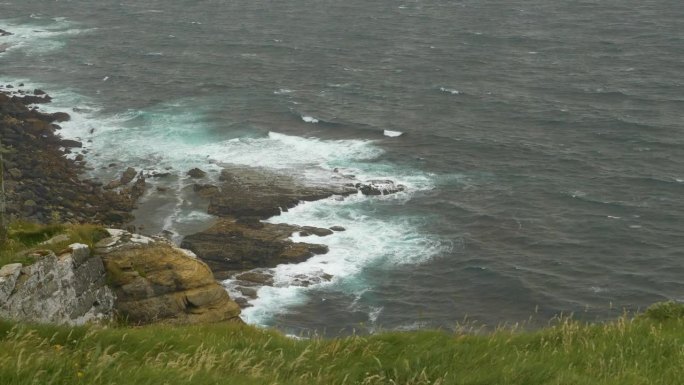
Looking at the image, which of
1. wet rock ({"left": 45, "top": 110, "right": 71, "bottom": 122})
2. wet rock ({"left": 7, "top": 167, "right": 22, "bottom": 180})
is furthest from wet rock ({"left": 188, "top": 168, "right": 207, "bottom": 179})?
wet rock ({"left": 45, "top": 110, "right": 71, "bottom": 122})

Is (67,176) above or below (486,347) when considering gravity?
below

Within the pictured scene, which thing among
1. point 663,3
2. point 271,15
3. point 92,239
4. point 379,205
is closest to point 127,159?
point 379,205

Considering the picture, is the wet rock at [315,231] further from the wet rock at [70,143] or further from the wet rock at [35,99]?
the wet rock at [35,99]

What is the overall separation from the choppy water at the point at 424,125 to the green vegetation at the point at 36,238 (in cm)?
2375

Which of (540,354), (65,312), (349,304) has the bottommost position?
(349,304)

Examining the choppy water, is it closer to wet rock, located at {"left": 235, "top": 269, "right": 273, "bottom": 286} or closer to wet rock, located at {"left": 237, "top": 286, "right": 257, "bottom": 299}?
wet rock, located at {"left": 237, "top": 286, "right": 257, "bottom": 299}

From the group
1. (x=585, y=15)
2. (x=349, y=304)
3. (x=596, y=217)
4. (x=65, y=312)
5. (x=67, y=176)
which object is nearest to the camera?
(x=65, y=312)

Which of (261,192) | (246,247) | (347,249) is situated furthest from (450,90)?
(246,247)

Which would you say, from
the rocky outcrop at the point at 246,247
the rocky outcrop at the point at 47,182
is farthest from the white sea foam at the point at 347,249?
the rocky outcrop at the point at 47,182

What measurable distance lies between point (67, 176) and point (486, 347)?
5309 centimetres

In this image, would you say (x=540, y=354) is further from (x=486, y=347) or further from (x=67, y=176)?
(x=67, y=176)

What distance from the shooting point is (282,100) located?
274ft

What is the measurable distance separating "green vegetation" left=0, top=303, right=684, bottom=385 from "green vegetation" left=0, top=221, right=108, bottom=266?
549cm

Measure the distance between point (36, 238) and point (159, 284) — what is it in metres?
3.30
